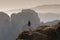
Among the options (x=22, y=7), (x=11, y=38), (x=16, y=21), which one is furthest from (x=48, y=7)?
(x=11, y=38)

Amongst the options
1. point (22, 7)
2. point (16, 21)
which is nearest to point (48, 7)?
point (22, 7)

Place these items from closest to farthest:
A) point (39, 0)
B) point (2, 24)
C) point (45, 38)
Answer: point (45, 38) < point (2, 24) < point (39, 0)

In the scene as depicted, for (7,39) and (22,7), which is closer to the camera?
(7,39)

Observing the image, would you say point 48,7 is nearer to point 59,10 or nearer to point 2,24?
point 59,10

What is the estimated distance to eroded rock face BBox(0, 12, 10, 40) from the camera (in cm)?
113

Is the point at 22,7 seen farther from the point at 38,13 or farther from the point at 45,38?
the point at 45,38

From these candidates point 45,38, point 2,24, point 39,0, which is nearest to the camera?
point 45,38

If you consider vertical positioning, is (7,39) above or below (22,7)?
below

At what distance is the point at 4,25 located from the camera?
45.4 inches

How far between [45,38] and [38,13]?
0.50 meters

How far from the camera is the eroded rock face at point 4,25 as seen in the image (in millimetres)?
1134

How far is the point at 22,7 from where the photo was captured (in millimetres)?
1362

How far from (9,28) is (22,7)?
0.28 meters

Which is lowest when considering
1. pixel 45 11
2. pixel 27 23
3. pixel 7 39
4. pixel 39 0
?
pixel 7 39
